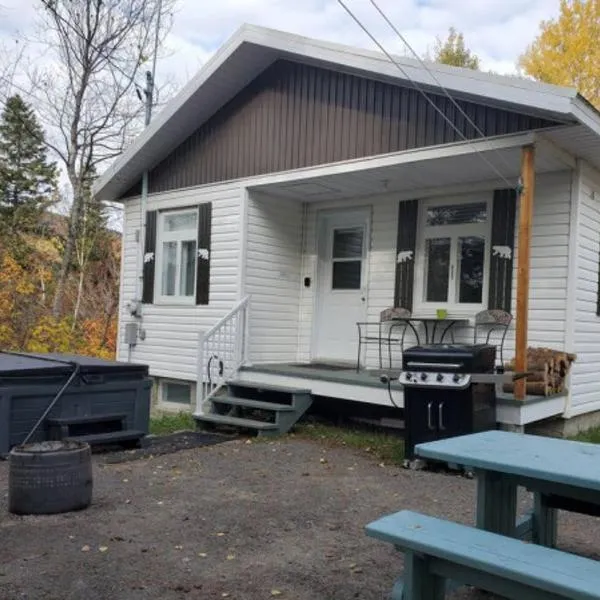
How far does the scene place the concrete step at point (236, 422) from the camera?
693cm

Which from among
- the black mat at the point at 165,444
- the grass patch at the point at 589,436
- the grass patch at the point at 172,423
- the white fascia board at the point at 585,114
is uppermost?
the white fascia board at the point at 585,114

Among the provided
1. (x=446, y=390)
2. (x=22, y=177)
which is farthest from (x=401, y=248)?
(x=22, y=177)

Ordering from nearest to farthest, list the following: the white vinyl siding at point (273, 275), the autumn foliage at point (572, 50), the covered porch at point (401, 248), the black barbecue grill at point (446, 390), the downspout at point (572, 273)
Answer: the black barbecue grill at point (446, 390) → the downspout at point (572, 273) → the covered porch at point (401, 248) → the white vinyl siding at point (273, 275) → the autumn foliage at point (572, 50)

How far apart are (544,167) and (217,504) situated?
482cm

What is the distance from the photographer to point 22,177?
88.8ft

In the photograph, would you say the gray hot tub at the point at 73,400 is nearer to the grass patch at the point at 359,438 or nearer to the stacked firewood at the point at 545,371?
the grass patch at the point at 359,438

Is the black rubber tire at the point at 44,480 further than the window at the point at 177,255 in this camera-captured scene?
No

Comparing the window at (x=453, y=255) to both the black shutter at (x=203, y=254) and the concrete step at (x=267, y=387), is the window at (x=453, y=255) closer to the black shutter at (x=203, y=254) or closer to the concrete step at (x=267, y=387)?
the concrete step at (x=267, y=387)

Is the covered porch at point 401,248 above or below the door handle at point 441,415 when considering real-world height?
above

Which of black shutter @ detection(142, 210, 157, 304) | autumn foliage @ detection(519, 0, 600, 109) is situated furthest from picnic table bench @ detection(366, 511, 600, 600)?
autumn foliage @ detection(519, 0, 600, 109)

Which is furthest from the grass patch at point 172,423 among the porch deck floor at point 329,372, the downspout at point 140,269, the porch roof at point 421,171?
the porch roof at point 421,171

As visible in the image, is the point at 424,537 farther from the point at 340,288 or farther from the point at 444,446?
the point at 340,288

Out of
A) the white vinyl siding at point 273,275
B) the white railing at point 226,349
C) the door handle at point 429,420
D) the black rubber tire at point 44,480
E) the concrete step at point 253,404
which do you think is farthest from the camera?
the white vinyl siding at point 273,275

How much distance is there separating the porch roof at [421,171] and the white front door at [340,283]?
44 centimetres
